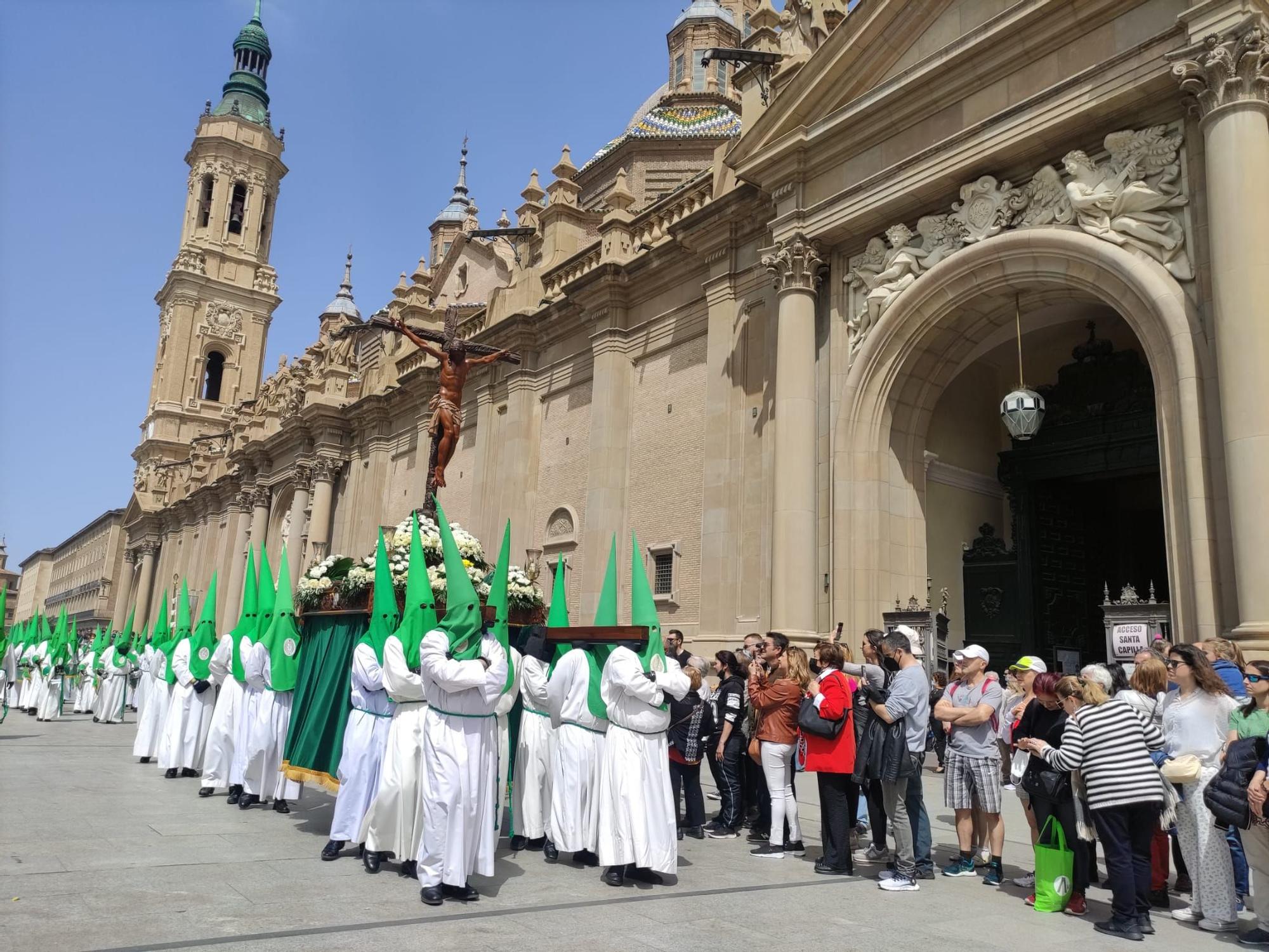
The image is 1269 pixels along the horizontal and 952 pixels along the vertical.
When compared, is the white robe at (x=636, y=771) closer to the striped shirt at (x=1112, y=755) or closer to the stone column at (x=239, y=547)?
the striped shirt at (x=1112, y=755)

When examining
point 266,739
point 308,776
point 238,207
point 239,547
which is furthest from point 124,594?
point 308,776

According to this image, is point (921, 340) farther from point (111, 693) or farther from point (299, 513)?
point (299, 513)

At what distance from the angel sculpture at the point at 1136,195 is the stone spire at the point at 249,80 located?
221ft

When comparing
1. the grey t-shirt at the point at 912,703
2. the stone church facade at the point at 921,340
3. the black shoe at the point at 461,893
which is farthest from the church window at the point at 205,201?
the grey t-shirt at the point at 912,703

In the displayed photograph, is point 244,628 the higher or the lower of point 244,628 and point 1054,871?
the higher

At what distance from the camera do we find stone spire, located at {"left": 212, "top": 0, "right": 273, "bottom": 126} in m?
68.1

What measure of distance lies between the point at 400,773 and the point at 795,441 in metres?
9.29

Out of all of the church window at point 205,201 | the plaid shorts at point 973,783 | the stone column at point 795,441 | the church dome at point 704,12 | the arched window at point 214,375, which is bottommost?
the plaid shorts at point 973,783

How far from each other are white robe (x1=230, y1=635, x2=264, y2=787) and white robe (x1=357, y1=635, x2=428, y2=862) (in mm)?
3707

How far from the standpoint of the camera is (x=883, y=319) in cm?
1473

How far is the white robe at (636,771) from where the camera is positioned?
23.9 feet

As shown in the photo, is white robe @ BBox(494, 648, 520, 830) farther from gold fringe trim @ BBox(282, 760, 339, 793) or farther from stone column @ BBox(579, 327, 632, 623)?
stone column @ BBox(579, 327, 632, 623)

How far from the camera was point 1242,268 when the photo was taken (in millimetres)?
10258

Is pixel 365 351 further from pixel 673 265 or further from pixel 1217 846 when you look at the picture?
pixel 1217 846
